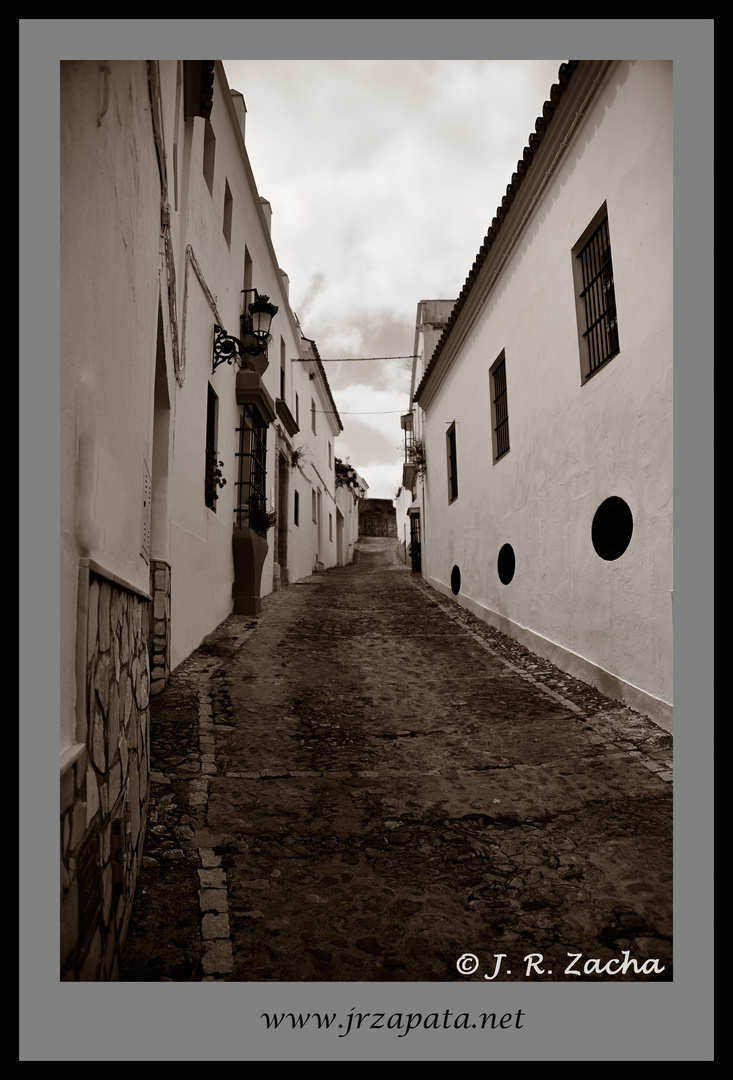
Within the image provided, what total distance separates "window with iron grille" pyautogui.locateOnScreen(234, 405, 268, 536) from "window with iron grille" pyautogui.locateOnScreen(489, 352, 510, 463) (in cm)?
328

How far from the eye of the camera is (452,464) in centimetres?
1159

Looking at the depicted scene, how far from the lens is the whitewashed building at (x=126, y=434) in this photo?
1.76 m

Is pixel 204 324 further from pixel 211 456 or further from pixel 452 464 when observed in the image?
pixel 452 464

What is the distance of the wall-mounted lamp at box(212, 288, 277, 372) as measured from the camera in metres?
7.42

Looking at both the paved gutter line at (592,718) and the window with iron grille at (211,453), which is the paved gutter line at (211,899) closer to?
the paved gutter line at (592,718)

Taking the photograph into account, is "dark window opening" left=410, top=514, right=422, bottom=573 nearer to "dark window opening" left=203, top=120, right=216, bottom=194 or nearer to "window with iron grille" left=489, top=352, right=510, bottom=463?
"window with iron grille" left=489, top=352, right=510, bottom=463

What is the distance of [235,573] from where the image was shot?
898cm

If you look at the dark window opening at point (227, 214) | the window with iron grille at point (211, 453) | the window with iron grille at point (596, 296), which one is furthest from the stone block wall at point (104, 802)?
the dark window opening at point (227, 214)

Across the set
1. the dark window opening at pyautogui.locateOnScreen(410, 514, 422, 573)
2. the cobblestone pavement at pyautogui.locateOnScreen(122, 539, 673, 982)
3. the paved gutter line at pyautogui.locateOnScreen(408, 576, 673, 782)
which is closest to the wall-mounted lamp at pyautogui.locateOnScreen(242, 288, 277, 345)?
the cobblestone pavement at pyautogui.locateOnScreen(122, 539, 673, 982)

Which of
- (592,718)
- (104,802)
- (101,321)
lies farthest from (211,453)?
(104,802)

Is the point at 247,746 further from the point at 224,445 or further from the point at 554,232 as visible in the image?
the point at 554,232

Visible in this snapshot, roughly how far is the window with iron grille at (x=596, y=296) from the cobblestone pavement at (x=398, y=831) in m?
2.87

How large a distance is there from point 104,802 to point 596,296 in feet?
17.7
